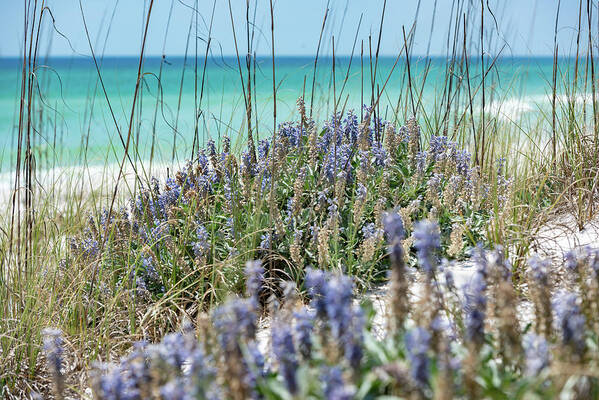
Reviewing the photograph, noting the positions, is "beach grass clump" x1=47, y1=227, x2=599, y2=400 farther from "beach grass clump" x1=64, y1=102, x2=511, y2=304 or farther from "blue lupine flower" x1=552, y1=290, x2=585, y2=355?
"beach grass clump" x1=64, y1=102, x2=511, y2=304

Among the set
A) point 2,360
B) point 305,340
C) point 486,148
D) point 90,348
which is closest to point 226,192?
point 90,348

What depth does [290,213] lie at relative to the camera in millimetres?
3289

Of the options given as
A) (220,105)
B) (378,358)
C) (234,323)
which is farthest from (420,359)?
(220,105)

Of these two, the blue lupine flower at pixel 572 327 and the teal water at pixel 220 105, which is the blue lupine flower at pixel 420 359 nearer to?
the blue lupine flower at pixel 572 327

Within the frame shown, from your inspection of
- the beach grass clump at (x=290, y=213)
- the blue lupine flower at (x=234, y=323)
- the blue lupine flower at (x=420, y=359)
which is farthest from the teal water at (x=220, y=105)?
the blue lupine flower at (x=420, y=359)

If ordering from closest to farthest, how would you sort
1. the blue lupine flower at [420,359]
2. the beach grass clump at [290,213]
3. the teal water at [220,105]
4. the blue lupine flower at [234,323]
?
1. the blue lupine flower at [420,359]
2. the blue lupine flower at [234,323]
3. the beach grass clump at [290,213]
4. the teal water at [220,105]

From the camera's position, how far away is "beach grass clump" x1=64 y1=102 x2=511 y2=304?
3.06 m

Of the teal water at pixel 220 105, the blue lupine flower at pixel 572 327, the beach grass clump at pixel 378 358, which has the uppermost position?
the teal water at pixel 220 105

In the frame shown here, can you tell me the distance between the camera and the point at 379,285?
10.3 ft

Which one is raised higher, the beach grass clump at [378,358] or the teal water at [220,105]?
the teal water at [220,105]

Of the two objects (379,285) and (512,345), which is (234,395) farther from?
(379,285)

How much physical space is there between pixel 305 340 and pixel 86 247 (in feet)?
6.85

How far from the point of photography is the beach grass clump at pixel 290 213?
10.0ft

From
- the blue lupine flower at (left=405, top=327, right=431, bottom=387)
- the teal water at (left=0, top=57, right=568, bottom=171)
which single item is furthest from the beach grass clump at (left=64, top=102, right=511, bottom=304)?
the blue lupine flower at (left=405, top=327, right=431, bottom=387)
